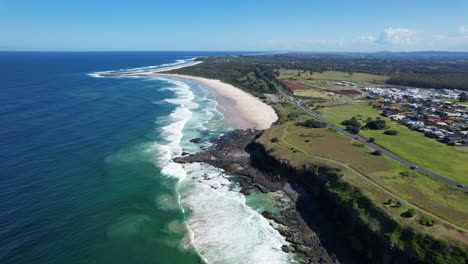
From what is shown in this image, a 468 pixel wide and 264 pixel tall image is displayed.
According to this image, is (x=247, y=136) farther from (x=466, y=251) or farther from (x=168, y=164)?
(x=466, y=251)

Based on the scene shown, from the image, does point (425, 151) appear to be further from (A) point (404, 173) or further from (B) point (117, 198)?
(B) point (117, 198)

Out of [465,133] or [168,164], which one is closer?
[168,164]

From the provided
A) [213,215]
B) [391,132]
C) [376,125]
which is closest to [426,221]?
[213,215]

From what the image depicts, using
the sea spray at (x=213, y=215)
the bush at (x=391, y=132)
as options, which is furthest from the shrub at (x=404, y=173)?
the bush at (x=391, y=132)

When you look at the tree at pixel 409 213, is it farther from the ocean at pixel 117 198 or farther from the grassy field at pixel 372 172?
the ocean at pixel 117 198

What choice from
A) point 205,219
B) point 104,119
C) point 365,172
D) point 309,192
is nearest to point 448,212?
point 365,172

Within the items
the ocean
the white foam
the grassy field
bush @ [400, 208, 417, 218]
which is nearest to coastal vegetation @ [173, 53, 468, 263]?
the grassy field

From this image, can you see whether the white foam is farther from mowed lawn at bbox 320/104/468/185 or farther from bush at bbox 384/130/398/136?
bush at bbox 384/130/398/136
